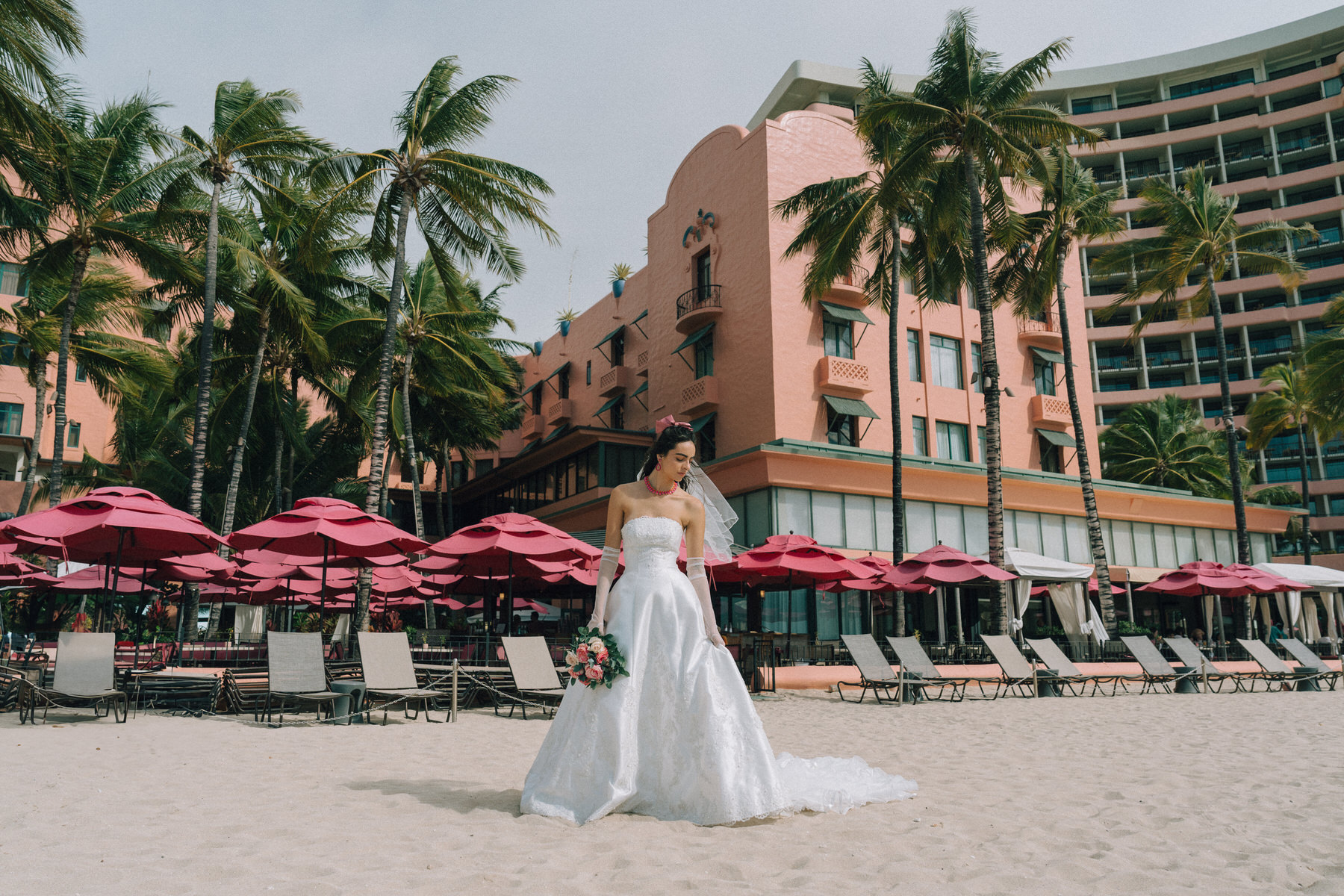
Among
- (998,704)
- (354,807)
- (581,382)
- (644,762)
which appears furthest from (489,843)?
(581,382)

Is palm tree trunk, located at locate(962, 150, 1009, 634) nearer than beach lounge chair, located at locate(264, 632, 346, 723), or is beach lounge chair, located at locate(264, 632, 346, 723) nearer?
beach lounge chair, located at locate(264, 632, 346, 723)

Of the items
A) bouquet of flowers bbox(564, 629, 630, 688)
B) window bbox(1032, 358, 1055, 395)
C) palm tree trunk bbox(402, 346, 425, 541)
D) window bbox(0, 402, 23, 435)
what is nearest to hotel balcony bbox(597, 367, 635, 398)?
palm tree trunk bbox(402, 346, 425, 541)

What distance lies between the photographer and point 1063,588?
2181 centimetres

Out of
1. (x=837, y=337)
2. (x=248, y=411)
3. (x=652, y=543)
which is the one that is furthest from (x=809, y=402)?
(x=652, y=543)

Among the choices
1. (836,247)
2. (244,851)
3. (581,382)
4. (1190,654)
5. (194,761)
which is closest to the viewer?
(244,851)

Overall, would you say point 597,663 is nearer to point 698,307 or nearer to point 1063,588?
point 1063,588

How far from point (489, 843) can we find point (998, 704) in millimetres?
10912

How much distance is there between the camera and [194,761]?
6.80 metres

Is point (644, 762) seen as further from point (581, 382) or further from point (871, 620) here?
point (581, 382)

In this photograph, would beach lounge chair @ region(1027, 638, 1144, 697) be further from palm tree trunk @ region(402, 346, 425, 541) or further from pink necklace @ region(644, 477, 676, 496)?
palm tree trunk @ region(402, 346, 425, 541)

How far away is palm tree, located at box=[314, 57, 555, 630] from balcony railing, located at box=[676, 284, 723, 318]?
10.7 metres

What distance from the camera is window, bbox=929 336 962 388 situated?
1168 inches

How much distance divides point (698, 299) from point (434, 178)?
488 inches

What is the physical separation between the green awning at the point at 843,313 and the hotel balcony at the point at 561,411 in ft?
54.6
